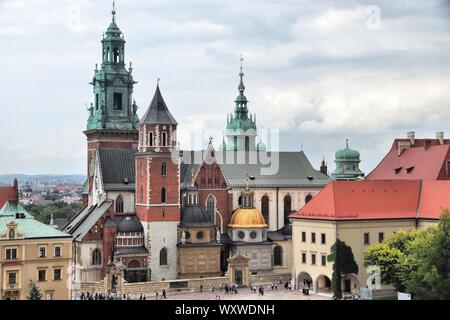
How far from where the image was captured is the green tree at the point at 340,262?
59938 mm

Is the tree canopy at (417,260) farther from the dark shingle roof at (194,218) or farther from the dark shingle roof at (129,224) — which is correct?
the dark shingle roof at (129,224)

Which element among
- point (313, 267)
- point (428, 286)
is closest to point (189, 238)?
point (313, 267)

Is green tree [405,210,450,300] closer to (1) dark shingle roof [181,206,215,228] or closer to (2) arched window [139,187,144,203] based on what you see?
(1) dark shingle roof [181,206,215,228]

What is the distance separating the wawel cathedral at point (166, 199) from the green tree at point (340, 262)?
11.0 m

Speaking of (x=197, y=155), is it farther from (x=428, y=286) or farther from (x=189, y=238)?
(x=428, y=286)

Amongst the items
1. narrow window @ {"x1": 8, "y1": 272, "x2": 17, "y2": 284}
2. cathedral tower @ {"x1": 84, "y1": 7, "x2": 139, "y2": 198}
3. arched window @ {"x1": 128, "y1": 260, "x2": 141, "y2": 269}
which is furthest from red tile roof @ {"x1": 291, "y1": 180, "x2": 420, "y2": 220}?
cathedral tower @ {"x1": 84, "y1": 7, "x2": 139, "y2": 198}

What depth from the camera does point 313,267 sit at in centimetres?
6303

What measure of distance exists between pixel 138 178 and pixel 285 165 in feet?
57.4

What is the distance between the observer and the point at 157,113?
228 feet

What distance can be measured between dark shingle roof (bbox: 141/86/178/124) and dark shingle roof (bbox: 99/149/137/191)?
6.23 meters

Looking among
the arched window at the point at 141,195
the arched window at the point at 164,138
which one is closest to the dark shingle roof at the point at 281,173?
the arched window at the point at 164,138

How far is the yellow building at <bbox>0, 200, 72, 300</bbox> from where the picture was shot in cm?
5322

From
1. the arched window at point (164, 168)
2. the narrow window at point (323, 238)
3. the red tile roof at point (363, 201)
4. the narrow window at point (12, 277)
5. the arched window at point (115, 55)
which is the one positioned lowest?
the narrow window at point (12, 277)

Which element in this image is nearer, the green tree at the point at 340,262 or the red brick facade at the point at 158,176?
the green tree at the point at 340,262
